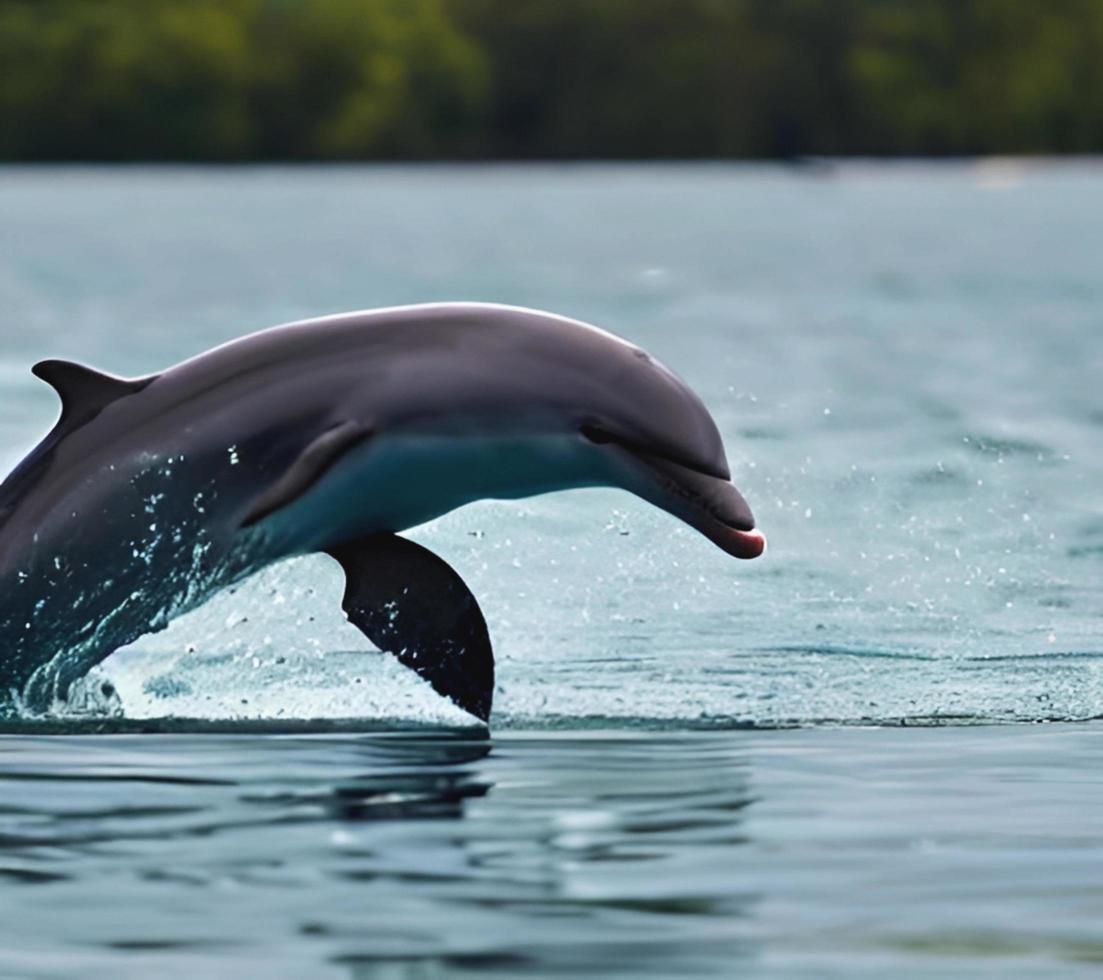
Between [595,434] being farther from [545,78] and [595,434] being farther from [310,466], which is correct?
[545,78]

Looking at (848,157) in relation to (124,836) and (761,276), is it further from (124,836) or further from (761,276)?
(124,836)

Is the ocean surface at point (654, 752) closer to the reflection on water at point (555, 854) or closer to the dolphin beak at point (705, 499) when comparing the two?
the reflection on water at point (555, 854)

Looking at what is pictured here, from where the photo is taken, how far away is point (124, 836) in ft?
39.2

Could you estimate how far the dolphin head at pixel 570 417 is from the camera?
13.6 meters

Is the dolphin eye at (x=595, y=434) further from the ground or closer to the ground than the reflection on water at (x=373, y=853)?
further from the ground

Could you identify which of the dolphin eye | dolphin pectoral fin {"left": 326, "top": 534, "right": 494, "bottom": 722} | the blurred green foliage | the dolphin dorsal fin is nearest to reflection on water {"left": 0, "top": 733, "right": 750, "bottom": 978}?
dolphin pectoral fin {"left": 326, "top": 534, "right": 494, "bottom": 722}

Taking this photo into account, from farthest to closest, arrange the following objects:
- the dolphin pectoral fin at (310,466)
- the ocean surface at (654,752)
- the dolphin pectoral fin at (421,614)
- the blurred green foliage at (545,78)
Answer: the blurred green foliage at (545,78) < the dolphin pectoral fin at (421,614) < the dolphin pectoral fin at (310,466) < the ocean surface at (654,752)

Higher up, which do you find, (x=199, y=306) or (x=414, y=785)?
(x=199, y=306)

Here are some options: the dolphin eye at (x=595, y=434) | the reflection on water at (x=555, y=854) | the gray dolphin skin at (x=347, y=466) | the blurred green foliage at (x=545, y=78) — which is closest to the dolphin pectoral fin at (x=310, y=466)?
the gray dolphin skin at (x=347, y=466)

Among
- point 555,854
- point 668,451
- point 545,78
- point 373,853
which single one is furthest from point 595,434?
point 545,78

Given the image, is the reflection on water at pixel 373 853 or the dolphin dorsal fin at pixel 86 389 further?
the dolphin dorsal fin at pixel 86 389

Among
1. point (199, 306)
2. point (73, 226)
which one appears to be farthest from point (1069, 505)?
point (73, 226)

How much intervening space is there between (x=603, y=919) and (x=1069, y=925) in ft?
4.82

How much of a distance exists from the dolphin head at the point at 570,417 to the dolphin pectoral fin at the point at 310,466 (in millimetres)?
218
